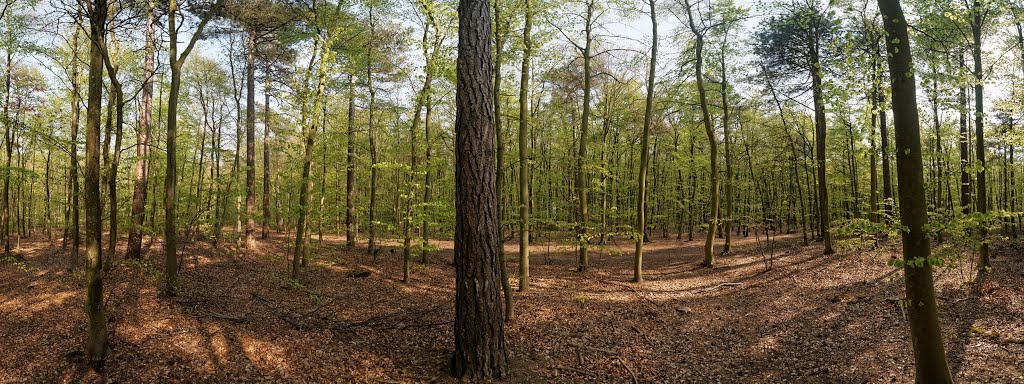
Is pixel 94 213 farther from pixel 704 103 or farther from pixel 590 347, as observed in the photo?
pixel 704 103

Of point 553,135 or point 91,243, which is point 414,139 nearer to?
point 91,243

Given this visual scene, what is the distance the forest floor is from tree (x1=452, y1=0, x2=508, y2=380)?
690 millimetres

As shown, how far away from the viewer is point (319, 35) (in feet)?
36.8

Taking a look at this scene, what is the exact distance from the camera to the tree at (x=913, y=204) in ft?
14.1

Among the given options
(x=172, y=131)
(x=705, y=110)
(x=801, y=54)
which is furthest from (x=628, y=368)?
(x=801, y=54)

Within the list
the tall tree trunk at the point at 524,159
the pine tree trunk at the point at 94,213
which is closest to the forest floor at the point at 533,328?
the pine tree trunk at the point at 94,213

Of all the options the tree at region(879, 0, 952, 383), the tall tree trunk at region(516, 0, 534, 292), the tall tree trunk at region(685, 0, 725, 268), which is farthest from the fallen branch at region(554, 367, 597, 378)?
the tall tree trunk at region(685, 0, 725, 268)

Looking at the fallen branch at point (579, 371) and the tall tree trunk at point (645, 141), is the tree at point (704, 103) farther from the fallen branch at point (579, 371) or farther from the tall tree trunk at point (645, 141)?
the fallen branch at point (579, 371)

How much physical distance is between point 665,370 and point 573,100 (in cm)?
1482

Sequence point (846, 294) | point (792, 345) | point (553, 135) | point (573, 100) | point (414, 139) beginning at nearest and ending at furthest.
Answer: point (792, 345) < point (846, 294) < point (414, 139) < point (573, 100) < point (553, 135)

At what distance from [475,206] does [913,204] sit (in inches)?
181

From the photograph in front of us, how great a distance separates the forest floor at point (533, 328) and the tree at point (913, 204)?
1.67 feet

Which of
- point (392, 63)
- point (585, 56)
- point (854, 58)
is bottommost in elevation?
point (854, 58)

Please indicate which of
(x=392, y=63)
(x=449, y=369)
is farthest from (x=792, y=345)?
(x=392, y=63)
